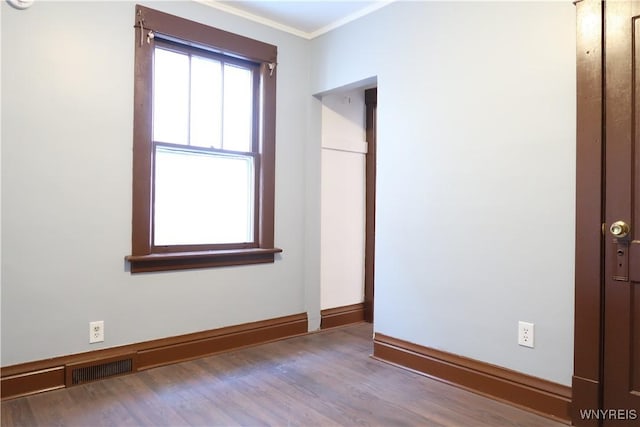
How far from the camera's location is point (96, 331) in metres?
2.40

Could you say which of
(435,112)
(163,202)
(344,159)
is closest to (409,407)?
(435,112)

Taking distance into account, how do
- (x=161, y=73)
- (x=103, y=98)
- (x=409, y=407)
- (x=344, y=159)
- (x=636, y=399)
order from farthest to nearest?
(x=344, y=159), (x=161, y=73), (x=103, y=98), (x=409, y=407), (x=636, y=399)

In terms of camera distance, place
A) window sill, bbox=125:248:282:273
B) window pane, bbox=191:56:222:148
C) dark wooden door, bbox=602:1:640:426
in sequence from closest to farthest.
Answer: dark wooden door, bbox=602:1:640:426
window sill, bbox=125:248:282:273
window pane, bbox=191:56:222:148

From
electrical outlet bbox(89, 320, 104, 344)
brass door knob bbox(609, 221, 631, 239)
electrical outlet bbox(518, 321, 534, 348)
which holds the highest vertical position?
brass door knob bbox(609, 221, 631, 239)

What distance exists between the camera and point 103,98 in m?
2.43

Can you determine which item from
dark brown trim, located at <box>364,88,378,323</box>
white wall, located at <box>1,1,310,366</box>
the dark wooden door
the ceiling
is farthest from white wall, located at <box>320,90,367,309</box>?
the dark wooden door

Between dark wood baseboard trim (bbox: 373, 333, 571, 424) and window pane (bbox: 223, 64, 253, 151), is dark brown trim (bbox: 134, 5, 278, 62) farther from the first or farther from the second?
dark wood baseboard trim (bbox: 373, 333, 571, 424)

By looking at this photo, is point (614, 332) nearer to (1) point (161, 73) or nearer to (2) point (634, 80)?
(2) point (634, 80)

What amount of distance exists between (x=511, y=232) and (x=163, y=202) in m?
2.11

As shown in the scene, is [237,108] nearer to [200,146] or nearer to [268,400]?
[200,146]

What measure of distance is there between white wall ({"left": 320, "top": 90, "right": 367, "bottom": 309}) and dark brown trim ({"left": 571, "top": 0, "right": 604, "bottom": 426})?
2.00 meters

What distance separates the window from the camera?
101 inches

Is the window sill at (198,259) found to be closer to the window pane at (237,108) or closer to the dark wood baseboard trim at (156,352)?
A: the dark wood baseboard trim at (156,352)

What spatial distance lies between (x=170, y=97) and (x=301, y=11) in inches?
44.7
